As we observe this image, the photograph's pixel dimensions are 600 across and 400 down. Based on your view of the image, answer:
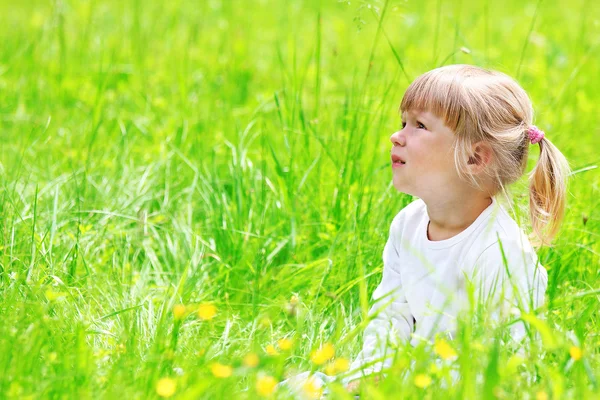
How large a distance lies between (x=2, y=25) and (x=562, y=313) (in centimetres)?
412

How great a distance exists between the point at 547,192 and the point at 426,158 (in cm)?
33

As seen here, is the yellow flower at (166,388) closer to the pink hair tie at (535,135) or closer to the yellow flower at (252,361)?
the yellow flower at (252,361)

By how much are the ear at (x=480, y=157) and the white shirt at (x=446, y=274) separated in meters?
0.11

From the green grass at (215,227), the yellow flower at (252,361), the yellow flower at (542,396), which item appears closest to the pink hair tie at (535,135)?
the green grass at (215,227)

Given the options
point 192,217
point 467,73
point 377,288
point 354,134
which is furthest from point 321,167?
point 467,73

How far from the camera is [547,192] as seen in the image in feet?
7.08

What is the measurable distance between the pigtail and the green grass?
139 mm

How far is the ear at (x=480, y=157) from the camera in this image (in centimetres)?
211

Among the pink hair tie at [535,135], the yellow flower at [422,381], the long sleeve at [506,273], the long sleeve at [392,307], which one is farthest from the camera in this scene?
the long sleeve at [392,307]

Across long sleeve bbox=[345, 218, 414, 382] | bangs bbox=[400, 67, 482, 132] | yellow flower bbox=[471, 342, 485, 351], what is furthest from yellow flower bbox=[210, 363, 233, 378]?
bangs bbox=[400, 67, 482, 132]

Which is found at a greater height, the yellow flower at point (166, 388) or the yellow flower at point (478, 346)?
the yellow flower at point (478, 346)

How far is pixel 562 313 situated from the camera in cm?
207

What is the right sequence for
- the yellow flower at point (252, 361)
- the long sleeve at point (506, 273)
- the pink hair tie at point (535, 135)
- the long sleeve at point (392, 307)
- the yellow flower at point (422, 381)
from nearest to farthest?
the yellow flower at point (252, 361), the yellow flower at point (422, 381), the long sleeve at point (506, 273), the pink hair tie at point (535, 135), the long sleeve at point (392, 307)

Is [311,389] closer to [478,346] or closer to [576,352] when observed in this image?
[478,346]
